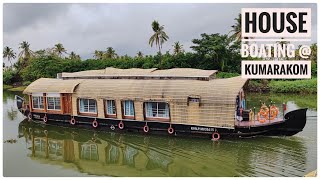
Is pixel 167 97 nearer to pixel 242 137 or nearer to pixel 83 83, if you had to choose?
pixel 242 137

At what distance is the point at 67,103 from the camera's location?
11.1 metres

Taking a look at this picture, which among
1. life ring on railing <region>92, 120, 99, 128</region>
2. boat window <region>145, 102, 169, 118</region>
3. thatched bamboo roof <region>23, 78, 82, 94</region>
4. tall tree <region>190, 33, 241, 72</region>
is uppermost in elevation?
tall tree <region>190, 33, 241, 72</region>

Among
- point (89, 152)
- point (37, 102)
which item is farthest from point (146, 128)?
point (37, 102)

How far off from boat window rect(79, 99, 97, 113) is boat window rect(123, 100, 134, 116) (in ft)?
3.38

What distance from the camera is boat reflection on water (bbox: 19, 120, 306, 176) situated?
24.1 ft

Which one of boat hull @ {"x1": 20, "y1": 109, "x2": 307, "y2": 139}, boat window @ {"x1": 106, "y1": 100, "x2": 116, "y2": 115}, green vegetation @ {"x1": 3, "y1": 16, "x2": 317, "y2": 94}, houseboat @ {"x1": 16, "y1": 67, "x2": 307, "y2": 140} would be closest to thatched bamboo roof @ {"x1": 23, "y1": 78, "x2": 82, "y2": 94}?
houseboat @ {"x1": 16, "y1": 67, "x2": 307, "y2": 140}

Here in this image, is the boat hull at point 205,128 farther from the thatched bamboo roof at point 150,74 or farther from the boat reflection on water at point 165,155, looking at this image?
the thatched bamboo roof at point 150,74

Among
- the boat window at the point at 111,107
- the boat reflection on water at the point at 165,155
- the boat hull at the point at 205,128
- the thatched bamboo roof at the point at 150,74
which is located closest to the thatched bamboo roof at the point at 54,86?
the thatched bamboo roof at the point at 150,74

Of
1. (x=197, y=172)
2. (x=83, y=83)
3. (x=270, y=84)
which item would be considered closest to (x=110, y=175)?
(x=197, y=172)

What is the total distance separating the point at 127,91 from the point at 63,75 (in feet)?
10.4

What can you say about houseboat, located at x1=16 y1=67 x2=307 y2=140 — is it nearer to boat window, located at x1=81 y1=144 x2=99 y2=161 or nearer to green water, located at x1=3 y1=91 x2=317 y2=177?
green water, located at x1=3 y1=91 x2=317 y2=177

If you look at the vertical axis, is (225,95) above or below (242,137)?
above

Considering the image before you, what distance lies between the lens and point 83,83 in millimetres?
11078

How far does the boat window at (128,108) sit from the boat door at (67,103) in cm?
192
